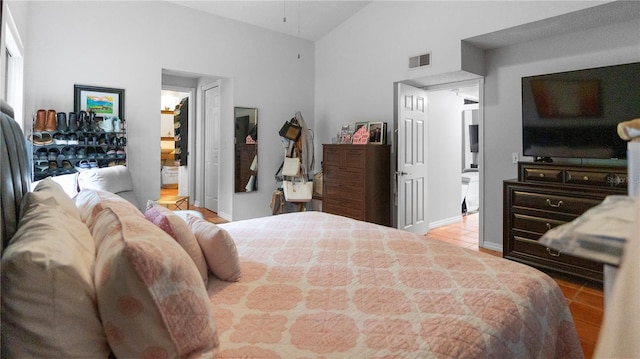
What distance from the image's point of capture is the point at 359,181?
14.8 ft

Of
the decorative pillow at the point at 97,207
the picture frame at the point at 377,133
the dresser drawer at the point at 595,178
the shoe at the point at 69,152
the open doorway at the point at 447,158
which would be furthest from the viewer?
the open doorway at the point at 447,158

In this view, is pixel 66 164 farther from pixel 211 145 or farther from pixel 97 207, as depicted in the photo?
pixel 97 207

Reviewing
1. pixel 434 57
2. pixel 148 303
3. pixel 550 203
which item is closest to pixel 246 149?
pixel 434 57

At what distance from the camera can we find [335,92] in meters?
5.58

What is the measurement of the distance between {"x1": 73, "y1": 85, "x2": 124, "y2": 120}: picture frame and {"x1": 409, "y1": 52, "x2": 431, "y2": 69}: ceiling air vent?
3579mm

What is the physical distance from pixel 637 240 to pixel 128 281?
0.94 metres

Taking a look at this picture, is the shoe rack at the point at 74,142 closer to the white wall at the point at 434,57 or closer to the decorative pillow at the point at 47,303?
the white wall at the point at 434,57

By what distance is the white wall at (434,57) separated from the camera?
3.57 meters

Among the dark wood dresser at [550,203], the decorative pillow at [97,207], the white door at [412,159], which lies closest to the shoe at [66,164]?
the decorative pillow at [97,207]

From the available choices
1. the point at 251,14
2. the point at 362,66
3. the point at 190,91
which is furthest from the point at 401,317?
the point at 190,91

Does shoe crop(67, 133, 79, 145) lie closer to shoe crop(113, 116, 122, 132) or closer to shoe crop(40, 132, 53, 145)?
shoe crop(40, 132, 53, 145)

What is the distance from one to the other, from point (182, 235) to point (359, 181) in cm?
328

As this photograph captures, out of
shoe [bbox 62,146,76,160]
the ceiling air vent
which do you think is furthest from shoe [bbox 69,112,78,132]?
the ceiling air vent

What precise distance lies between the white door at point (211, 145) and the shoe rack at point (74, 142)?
1.72 meters
